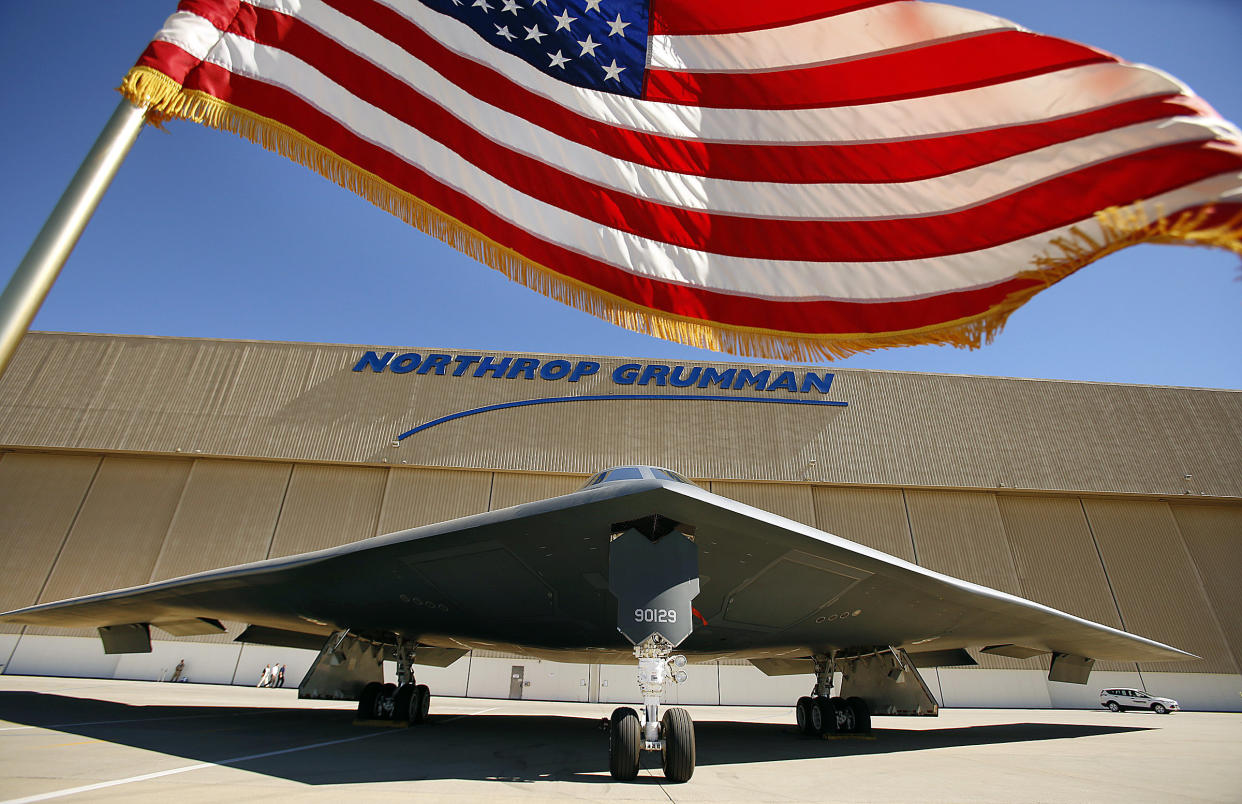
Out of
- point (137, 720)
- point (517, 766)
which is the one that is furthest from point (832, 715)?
point (137, 720)

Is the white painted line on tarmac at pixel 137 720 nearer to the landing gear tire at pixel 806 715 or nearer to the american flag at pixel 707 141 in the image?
the american flag at pixel 707 141

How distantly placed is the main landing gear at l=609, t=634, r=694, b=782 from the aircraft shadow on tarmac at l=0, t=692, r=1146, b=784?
0.27 metres

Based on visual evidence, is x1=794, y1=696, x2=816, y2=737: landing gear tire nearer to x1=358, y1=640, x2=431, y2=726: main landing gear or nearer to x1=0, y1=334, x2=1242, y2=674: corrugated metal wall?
x1=358, y1=640, x2=431, y2=726: main landing gear

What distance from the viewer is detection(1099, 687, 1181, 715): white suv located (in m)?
19.9

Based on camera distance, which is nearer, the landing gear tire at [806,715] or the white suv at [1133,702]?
the landing gear tire at [806,715]

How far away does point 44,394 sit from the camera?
80.1 ft

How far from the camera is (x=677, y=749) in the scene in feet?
12.7

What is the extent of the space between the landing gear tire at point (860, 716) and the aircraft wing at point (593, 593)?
791mm

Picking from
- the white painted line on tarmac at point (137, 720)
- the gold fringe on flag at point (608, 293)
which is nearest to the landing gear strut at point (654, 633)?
the gold fringe on flag at point (608, 293)

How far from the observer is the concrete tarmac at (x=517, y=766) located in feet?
11.4

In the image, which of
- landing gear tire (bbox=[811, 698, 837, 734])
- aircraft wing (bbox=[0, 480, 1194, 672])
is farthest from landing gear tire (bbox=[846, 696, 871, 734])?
aircraft wing (bbox=[0, 480, 1194, 672])

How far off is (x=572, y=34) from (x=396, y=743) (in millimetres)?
6729

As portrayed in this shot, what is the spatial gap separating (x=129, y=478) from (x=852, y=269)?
2963 cm

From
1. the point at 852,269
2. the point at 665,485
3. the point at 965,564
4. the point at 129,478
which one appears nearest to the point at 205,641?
the point at 129,478
